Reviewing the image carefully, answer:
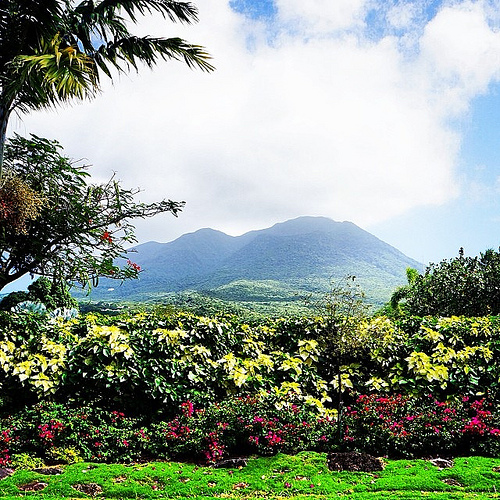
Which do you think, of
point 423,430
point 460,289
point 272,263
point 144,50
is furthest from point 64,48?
point 272,263

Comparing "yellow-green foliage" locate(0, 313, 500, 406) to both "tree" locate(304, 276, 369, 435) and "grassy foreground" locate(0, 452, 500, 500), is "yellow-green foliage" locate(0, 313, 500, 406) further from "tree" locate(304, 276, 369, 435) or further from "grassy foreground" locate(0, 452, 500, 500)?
"grassy foreground" locate(0, 452, 500, 500)

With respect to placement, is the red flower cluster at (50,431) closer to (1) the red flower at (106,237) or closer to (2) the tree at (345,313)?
(2) the tree at (345,313)

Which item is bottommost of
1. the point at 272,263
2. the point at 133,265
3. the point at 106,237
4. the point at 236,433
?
the point at 236,433

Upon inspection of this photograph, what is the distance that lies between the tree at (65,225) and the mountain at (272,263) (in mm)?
50115

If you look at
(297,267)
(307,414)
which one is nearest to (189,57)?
(307,414)

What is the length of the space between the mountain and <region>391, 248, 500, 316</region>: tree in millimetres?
41853

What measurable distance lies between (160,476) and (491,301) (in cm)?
1535

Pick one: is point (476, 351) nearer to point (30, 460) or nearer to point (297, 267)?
point (30, 460)

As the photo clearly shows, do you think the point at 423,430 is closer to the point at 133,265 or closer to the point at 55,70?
the point at 55,70

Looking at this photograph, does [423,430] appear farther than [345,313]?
No

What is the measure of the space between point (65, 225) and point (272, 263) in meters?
112

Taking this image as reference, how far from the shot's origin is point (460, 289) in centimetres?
1747

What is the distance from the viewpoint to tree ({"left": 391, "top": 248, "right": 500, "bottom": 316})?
54.5ft

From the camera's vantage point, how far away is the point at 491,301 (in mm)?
16438
